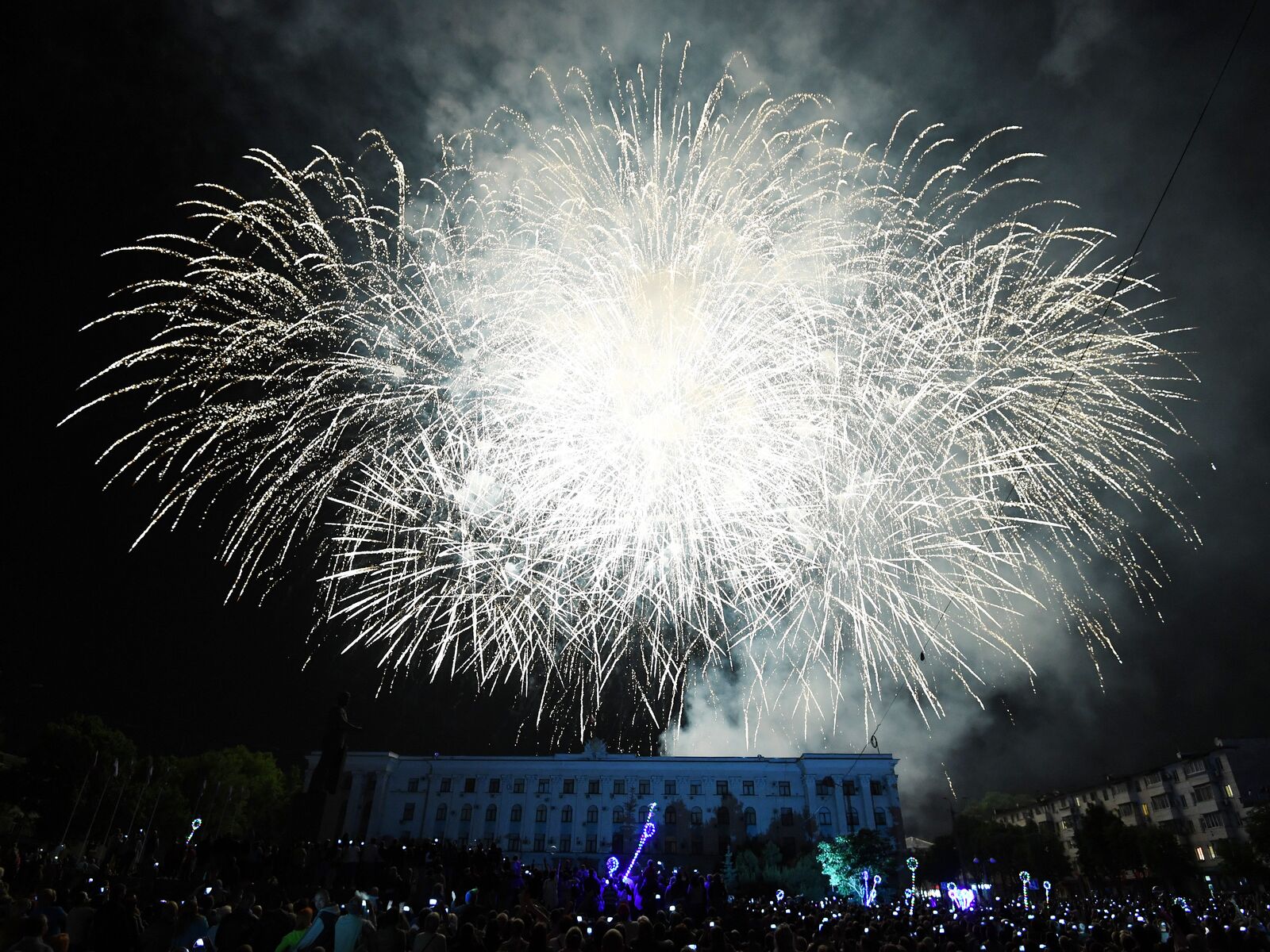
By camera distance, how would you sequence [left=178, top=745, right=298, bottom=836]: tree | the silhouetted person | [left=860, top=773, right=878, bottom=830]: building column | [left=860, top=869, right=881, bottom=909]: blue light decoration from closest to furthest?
1. the silhouetted person
2. [left=860, top=869, right=881, bottom=909]: blue light decoration
3. [left=178, top=745, right=298, bottom=836]: tree
4. [left=860, top=773, right=878, bottom=830]: building column

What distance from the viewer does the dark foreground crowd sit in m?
7.73

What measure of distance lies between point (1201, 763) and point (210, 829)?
3563 inches

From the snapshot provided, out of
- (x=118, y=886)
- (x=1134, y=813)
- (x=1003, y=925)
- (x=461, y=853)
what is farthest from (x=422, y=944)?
(x=1134, y=813)

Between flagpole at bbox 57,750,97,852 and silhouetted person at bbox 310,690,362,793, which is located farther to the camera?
flagpole at bbox 57,750,97,852

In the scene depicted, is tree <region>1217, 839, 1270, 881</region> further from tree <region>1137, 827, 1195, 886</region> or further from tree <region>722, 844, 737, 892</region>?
tree <region>722, 844, 737, 892</region>

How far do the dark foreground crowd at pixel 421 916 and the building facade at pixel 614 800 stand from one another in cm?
4235

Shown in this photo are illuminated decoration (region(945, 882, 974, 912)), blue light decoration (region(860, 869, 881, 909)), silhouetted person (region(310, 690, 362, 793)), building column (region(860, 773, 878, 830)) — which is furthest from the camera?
building column (region(860, 773, 878, 830))

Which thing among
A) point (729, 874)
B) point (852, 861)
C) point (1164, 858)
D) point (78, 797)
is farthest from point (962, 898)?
point (78, 797)

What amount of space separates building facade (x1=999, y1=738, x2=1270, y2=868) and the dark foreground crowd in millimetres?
53951

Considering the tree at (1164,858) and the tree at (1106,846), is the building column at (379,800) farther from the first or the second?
the tree at (1164,858)

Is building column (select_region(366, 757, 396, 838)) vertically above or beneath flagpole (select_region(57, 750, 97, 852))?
above

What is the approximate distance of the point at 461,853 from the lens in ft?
63.2

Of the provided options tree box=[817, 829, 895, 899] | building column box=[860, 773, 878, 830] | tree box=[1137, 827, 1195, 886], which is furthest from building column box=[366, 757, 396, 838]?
tree box=[1137, 827, 1195, 886]

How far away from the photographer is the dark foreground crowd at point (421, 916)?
7.73 metres
